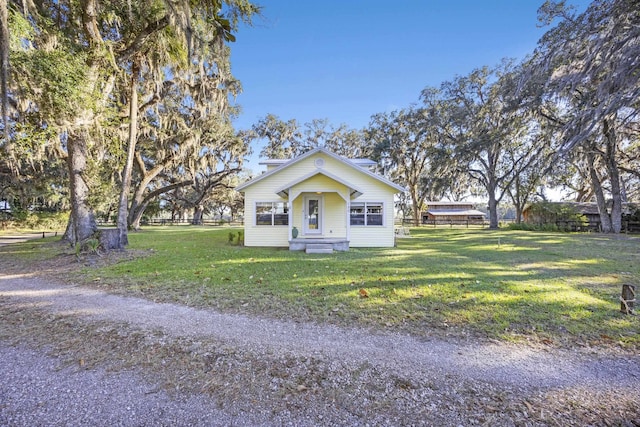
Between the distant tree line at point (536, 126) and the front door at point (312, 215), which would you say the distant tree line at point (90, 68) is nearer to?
the front door at point (312, 215)

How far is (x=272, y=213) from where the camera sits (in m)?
13.8

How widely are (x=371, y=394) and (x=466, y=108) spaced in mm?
28802

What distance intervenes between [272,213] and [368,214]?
4884mm

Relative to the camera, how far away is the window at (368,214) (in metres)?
13.7

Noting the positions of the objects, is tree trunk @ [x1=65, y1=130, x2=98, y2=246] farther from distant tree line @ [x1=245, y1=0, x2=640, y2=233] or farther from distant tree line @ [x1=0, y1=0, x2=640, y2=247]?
distant tree line @ [x1=245, y1=0, x2=640, y2=233]

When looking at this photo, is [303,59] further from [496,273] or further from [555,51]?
[496,273]

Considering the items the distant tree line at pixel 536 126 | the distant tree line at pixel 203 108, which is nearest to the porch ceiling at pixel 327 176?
the distant tree line at pixel 203 108

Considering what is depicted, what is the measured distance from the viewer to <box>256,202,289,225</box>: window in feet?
45.0

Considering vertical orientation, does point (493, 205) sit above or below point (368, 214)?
above

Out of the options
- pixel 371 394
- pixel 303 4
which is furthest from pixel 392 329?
pixel 303 4

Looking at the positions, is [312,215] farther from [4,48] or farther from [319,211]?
[4,48]

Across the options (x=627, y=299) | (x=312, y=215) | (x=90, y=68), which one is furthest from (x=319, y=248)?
(x=90, y=68)

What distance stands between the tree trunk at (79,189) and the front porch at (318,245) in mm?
7511

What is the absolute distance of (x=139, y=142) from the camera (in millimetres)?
17984
